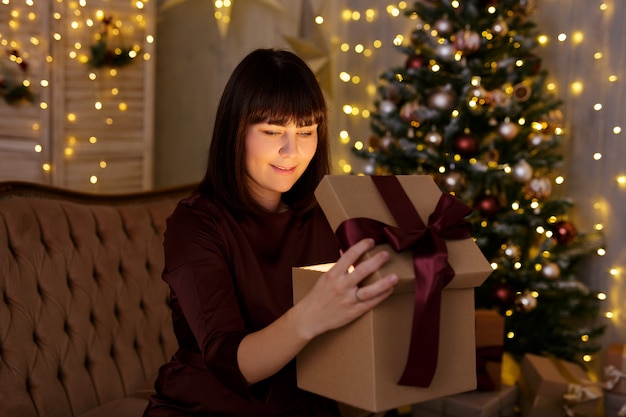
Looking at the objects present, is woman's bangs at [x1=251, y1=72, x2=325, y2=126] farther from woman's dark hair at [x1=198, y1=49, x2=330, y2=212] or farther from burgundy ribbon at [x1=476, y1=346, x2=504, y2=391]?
burgundy ribbon at [x1=476, y1=346, x2=504, y2=391]

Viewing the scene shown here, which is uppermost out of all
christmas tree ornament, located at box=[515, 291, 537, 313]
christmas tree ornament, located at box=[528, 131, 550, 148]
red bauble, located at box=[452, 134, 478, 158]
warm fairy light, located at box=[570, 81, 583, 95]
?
warm fairy light, located at box=[570, 81, 583, 95]

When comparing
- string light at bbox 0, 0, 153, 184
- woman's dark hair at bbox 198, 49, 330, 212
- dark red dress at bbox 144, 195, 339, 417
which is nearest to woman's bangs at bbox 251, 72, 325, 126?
woman's dark hair at bbox 198, 49, 330, 212

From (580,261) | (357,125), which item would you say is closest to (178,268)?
(580,261)

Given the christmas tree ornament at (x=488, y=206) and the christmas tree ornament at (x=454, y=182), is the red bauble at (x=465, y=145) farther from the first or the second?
the christmas tree ornament at (x=488, y=206)

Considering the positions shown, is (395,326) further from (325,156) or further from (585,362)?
(585,362)

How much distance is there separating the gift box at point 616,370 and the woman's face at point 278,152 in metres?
1.68

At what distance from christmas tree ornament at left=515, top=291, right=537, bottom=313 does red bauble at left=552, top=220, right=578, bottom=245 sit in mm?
262

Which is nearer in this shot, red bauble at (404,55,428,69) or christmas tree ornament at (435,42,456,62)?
christmas tree ornament at (435,42,456,62)

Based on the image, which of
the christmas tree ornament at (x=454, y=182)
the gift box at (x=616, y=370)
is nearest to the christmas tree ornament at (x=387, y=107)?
the christmas tree ornament at (x=454, y=182)

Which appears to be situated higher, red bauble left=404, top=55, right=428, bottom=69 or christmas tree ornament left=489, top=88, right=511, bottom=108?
red bauble left=404, top=55, right=428, bottom=69

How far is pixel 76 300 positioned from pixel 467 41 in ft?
5.91

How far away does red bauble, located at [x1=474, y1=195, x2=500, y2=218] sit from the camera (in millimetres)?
2977

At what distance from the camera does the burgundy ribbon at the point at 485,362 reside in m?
2.68

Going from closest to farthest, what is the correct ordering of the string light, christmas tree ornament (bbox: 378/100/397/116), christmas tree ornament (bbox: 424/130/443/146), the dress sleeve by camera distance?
the dress sleeve < christmas tree ornament (bbox: 424/130/443/146) < christmas tree ornament (bbox: 378/100/397/116) < the string light
